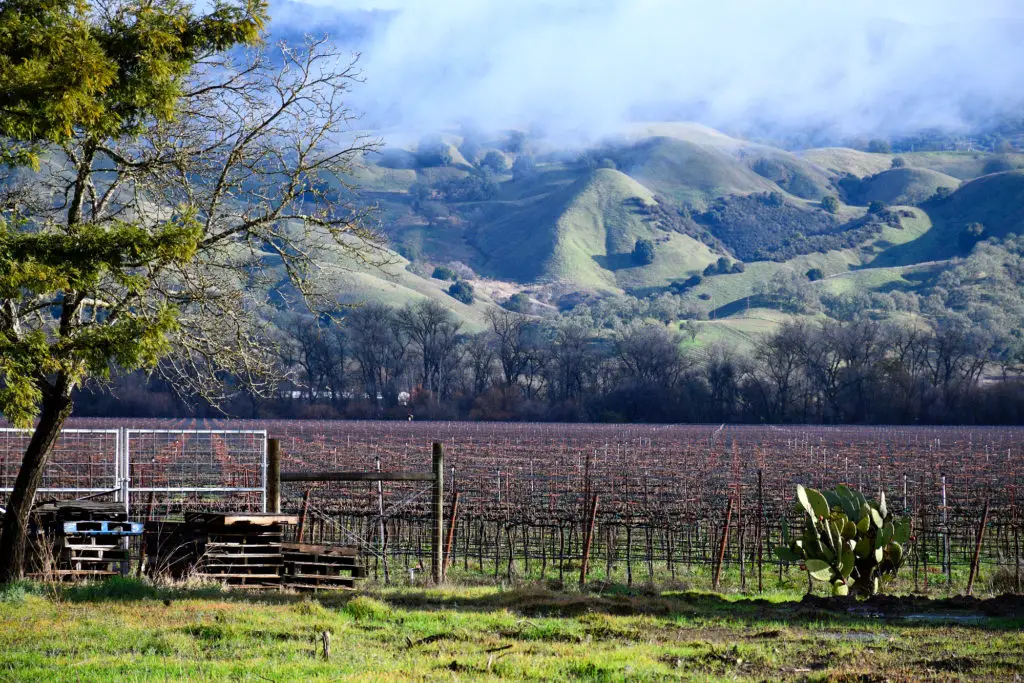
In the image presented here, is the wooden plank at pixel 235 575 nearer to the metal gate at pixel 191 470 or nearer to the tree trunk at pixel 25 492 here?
the metal gate at pixel 191 470

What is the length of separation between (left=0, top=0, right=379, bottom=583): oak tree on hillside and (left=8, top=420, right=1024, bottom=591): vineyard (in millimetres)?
3800

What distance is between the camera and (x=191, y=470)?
106 ft

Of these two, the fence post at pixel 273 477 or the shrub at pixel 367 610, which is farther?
the fence post at pixel 273 477

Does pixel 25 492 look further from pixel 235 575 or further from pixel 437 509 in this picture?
pixel 437 509

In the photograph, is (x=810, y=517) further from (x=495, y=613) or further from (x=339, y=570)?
(x=339, y=570)

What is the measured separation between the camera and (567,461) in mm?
44906

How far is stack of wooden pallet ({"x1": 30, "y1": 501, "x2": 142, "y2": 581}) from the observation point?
12.9 meters

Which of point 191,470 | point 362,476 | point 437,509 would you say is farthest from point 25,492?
point 191,470

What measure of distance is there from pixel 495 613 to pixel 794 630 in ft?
9.38

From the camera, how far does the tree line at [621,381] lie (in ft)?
300

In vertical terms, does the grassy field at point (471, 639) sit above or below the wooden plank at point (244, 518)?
below

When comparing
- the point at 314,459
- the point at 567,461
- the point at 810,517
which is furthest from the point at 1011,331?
the point at 810,517

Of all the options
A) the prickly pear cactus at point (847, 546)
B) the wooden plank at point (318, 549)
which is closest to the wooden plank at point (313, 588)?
the wooden plank at point (318, 549)

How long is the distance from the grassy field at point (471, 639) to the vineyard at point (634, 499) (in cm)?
372
